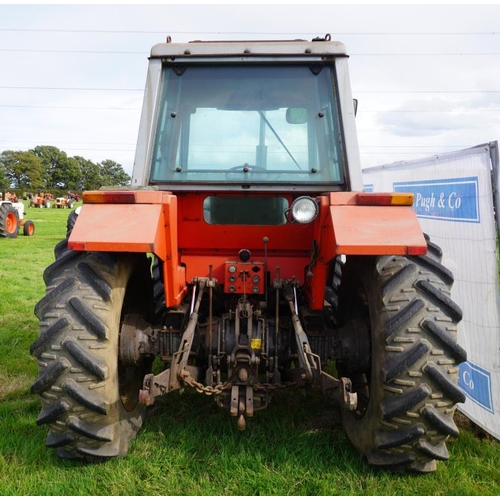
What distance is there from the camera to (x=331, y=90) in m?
3.38

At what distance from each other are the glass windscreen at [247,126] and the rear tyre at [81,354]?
0.85 meters

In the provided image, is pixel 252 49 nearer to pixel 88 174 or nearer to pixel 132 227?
pixel 132 227

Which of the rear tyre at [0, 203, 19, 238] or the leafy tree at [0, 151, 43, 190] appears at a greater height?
the leafy tree at [0, 151, 43, 190]

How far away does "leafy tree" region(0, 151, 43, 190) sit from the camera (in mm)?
80500

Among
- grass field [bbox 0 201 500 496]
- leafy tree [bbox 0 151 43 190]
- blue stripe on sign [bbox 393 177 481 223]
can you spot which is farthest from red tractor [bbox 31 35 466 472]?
leafy tree [bbox 0 151 43 190]

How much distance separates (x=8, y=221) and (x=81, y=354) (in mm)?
15920

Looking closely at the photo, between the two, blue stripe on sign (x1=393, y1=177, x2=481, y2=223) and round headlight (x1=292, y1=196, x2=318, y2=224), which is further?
blue stripe on sign (x1=393, y1=177, x2=481, y2=223)

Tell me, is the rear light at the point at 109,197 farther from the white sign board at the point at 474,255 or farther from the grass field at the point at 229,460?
the white sign board at the point at 474,255

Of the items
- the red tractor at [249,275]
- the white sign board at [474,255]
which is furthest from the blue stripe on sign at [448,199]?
the red tractor at [249,275]

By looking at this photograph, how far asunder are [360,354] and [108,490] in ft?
5.19

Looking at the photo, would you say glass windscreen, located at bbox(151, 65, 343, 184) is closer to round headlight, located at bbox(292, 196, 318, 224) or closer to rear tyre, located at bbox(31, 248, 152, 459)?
round headlight, located at bbox(292, 196, 318, 224)

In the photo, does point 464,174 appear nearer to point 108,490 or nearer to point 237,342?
point 237,342

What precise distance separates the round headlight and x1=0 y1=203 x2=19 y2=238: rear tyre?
1564 cm

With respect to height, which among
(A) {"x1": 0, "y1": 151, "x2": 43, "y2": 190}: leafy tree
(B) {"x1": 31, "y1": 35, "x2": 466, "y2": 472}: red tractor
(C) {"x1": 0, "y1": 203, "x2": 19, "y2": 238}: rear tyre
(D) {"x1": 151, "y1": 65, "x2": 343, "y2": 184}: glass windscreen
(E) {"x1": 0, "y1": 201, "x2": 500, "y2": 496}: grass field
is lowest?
(E) {"x1": 0, "y1": 201, "x2": 500, "y2": 496}: grass field
